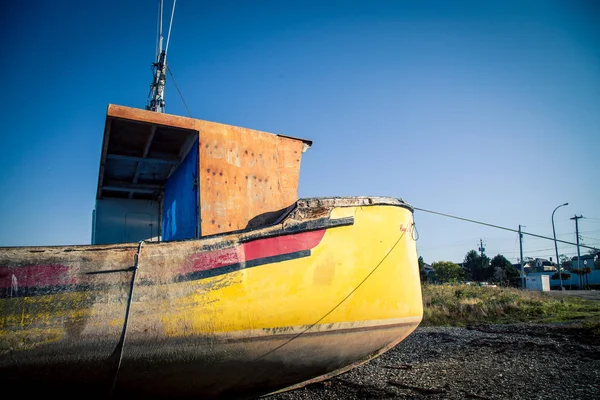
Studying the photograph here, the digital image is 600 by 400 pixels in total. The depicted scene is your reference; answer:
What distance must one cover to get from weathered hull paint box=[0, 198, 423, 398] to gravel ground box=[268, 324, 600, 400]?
813 millimetres

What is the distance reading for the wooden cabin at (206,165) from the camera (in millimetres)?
3793

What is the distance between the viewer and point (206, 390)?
2959mm

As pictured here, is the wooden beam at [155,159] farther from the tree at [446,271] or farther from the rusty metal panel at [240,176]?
the tree at [446,271]

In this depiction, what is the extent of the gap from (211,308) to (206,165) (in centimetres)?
169

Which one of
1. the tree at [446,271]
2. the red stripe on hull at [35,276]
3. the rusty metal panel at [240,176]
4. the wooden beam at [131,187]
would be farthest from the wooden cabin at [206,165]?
the tree at [446,271]

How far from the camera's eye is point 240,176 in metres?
3.99

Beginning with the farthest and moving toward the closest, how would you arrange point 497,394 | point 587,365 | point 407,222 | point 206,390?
1. point 587,365
2. point 407,222
3. point 497,394
4. point 206,390

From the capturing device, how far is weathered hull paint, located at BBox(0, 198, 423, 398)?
2.39 m

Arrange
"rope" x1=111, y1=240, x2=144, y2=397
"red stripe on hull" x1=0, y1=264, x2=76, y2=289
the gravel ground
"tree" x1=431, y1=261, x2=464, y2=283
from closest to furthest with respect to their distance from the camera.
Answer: "red stripe on hull" x1=0, y1=264, x2=76, y2=289
"rope" x1=111, y1=240, x2=144, y2=397
the gravel ground
"tree" x1=431, y1=261, x2=464, y2=283

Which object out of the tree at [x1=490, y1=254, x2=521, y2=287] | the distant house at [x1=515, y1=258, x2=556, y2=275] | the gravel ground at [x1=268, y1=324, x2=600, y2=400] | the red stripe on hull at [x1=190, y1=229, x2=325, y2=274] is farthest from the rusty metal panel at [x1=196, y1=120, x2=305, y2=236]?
the distant house at [x1=515, y1=258, x2=556, y2=275]

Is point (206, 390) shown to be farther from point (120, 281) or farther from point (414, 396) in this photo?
point (414, 396)

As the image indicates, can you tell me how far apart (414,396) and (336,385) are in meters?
0.98

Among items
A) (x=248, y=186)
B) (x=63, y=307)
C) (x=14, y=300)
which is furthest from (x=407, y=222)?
(x=14, y=300)

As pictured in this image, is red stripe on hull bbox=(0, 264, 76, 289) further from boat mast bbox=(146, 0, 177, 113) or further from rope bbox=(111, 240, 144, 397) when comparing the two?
boat mast bbox=(146, 0, 177, 113)
